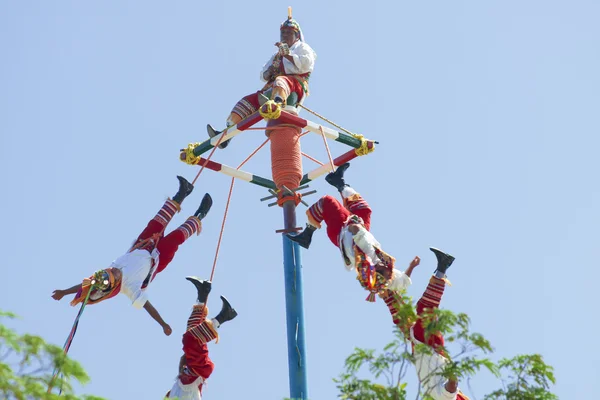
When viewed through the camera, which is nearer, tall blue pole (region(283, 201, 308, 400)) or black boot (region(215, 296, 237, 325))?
tall blue pole (region(283, 201, 308, 400))

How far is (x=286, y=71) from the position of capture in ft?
49.8

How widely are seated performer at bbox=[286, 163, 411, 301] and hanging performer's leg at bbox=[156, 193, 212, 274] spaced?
3.77 ft

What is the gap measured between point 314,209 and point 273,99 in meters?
1.77

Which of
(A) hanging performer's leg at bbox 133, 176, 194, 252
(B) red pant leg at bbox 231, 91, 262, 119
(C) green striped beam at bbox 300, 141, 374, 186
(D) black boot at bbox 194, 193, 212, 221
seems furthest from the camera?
(B) red pant leg at bbox 231, 91, 262, 119

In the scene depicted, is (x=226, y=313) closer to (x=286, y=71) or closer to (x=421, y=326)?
(x=421, y=326)

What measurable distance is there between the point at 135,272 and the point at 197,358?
1.18 m

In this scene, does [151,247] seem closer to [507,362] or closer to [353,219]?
[353,219]

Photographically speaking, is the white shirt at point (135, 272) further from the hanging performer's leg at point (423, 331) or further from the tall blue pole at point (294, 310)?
the hanging performer's leg at point (423, 331)

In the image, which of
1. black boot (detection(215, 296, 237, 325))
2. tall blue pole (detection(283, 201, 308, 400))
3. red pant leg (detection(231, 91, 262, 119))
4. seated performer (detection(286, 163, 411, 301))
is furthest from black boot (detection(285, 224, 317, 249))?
red pant leg (detection(231, 91, 262, 119))

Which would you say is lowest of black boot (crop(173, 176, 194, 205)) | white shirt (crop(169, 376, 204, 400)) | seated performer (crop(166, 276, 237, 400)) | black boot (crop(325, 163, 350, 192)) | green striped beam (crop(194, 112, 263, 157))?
white shirt (crop(169, 376, 204, 400))

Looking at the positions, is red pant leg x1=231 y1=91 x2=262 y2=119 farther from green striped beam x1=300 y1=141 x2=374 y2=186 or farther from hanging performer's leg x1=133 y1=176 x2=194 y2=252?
hanging performer's leg x1=133 y1=176 x2=194 y2=252

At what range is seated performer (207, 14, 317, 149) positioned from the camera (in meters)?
14.9

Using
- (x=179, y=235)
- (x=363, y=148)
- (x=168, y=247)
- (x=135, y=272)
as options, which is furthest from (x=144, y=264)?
(x=363, y=148)

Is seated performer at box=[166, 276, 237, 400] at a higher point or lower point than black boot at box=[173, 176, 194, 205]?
lower
